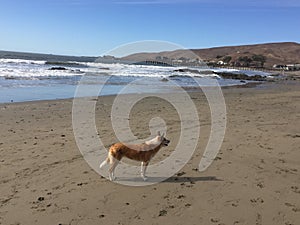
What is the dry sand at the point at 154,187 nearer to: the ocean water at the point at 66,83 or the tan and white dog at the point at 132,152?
the tan and white dog at the point at 132,152

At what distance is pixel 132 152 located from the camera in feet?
20.7

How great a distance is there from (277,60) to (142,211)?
163535 millimetres

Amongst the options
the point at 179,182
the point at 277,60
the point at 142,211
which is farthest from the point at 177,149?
the point at 277,60

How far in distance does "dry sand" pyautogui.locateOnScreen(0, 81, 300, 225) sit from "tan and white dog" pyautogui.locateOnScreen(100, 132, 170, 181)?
→ 39 cm

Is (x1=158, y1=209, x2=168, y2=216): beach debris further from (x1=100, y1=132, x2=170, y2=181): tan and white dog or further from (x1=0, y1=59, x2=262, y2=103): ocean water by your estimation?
(x1=0, y1=59, x2=262, y2=103): ocean water

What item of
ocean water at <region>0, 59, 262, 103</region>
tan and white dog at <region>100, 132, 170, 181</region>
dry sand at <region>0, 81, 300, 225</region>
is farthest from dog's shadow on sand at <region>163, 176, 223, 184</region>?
ocean water at <region>0, 59, 262, 103</region>

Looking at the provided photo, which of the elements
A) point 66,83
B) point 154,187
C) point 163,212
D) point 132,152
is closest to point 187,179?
point 154,187

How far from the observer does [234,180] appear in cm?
630

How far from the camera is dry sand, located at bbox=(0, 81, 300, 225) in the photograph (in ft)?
15.9

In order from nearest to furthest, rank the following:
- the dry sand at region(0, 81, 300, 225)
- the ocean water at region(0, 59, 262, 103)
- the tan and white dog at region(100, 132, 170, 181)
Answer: the dry sand at region(0, 81, 300, 225)
the tan and white dog at region(100, 132, 170, 181)
the ocean water at region(0, 59, 262, 103)

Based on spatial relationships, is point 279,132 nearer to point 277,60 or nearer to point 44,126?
point 44,126

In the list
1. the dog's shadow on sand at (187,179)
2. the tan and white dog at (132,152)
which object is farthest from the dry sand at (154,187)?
the tan and white dog at (132,152)

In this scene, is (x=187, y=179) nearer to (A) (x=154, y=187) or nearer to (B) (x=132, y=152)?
(A) (x=154, y=187)

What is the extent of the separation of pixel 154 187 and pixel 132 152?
2.66 ft
